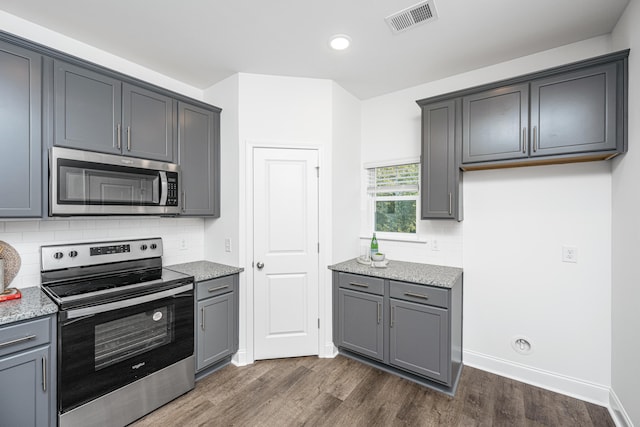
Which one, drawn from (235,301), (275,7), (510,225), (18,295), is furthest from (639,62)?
(18,295)

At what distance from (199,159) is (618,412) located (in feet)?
12.7

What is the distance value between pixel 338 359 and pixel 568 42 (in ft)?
A: 11.2

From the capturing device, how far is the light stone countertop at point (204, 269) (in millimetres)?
2459

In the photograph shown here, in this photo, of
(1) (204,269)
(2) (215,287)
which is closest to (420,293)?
(2) (215,287)

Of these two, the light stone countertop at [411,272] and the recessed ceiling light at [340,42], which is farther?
the light stone countertop at [411,272]

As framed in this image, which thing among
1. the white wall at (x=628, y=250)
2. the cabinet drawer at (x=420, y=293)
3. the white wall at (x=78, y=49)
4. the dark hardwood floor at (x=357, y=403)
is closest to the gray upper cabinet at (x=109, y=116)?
the white wall at (x=78, y=49)

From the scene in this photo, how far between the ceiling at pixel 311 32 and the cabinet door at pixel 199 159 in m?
0.47

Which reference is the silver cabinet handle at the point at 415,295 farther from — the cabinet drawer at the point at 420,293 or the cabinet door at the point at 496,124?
the cabinet door at the point at 496,124

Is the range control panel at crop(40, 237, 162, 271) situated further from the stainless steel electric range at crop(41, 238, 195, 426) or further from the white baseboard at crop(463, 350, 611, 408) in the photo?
the white baseboard at crop(463, 350, 611, 408)

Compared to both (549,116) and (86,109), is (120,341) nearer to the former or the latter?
(86,109)

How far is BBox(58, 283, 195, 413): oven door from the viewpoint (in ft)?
5.54

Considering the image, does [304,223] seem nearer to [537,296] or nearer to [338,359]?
[338,359]

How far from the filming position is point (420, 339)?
93.1 inches

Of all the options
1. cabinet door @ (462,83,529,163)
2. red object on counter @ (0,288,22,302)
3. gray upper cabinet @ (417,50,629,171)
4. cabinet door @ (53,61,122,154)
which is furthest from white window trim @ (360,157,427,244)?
red object on counter @ (0,288,22,302)
